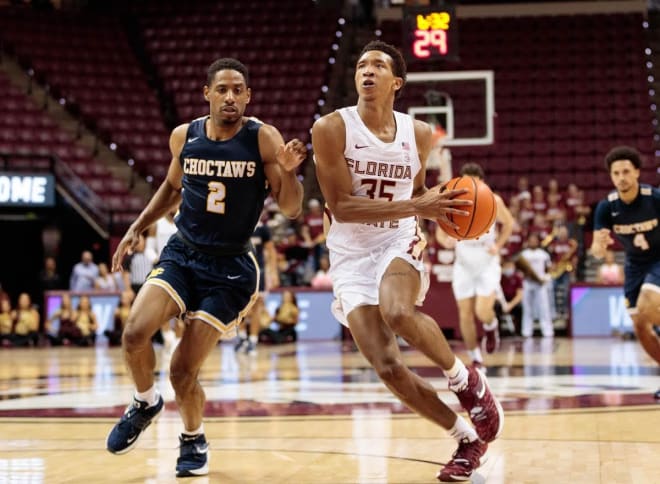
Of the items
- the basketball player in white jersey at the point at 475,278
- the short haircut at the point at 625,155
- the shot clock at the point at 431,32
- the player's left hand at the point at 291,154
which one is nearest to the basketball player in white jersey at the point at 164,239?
the basketball player in white jersey at the point at 475,278

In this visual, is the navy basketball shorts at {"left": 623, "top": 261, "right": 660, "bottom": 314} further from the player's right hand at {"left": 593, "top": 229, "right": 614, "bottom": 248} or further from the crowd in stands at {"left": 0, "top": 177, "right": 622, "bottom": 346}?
the crowd in stands at {"left": 0, "top": 177, "right": 622, "bottom": 346}

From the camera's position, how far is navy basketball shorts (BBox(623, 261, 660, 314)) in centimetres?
770

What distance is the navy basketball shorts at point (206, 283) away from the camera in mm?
5066

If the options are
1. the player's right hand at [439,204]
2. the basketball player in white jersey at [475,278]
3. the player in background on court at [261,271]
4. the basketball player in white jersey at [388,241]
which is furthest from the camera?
the player in background on court at [261,271]

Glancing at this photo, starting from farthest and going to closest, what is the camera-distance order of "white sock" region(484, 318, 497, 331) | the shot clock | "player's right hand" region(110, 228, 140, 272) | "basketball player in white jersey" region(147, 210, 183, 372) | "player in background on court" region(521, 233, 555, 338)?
"player in background on court" region(521, 233, 555, 338)
the shot clock
"basketball player in white jersey" region(147, 210, 183, 372)
"white sock" region(484, 318, 497, 331)
"player's right hand" region(110, 228, 140, 272)

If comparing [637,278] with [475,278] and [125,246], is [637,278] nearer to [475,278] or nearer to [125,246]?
[475,278]

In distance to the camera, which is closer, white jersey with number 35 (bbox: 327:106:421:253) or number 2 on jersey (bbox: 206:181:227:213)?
white jersey with number 35 (bbox: 327:106:421:253)

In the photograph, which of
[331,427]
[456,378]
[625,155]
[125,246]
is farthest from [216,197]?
[625,155]

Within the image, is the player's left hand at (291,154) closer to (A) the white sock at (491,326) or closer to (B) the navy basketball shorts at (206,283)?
(B) the navy basketball shorts at (206,283)

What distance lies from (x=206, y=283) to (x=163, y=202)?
1.88 feet

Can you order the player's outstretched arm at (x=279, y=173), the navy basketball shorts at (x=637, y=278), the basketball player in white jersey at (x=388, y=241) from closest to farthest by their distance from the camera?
1. the basketball player in white jersey at (x=388, y=241)
2. the player's outstretched arm at (x=279, y=173)
3. the navy basketball shorts at (x=637, y=278)

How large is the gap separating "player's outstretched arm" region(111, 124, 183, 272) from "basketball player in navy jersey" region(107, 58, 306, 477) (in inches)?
0.8

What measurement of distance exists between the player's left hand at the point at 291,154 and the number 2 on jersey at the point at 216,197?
457mm

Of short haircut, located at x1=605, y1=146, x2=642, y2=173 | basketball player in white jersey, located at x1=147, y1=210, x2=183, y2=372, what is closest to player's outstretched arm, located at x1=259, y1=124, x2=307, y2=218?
short haircut, located at x1=605, y1=146, x2=642, y2=173
